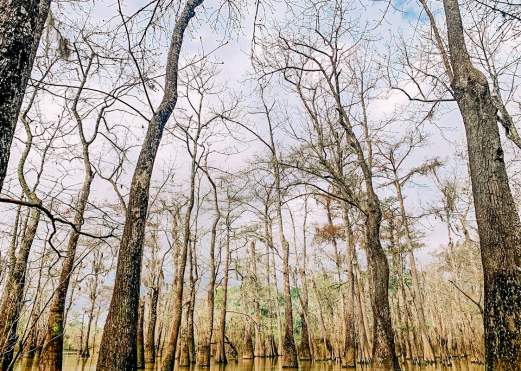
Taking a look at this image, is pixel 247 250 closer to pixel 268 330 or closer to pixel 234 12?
pixel 268 330

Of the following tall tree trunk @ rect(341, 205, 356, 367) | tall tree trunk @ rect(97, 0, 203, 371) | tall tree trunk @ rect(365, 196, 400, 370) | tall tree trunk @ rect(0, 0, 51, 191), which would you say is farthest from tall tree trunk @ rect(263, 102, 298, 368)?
tall tree trunk @ rect(0, 0, 51, 191)

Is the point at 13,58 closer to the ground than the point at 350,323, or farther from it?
farther from it

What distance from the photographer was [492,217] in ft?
13.0

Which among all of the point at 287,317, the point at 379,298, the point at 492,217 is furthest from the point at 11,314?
the point at 287,317

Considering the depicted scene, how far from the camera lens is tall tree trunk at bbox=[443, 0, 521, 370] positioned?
135 inches

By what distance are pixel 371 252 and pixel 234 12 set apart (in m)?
5.96

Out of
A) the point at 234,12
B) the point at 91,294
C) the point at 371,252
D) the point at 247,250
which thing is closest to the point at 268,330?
the point at 247,250

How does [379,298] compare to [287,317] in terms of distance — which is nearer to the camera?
[379,298]

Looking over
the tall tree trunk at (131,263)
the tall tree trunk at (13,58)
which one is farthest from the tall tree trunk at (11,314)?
the tall tree trunk at (13,58)

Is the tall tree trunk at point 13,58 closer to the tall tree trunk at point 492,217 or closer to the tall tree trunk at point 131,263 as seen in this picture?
the tall tree trunk at point 131,263

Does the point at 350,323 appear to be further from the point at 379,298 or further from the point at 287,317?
the point at 379,298

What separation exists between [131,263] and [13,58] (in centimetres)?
316

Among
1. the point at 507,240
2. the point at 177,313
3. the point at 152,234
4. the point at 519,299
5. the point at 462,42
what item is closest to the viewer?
the point at 519,299

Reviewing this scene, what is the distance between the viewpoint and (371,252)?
8398 millimetres
